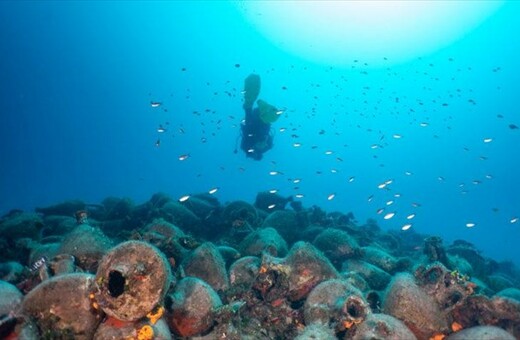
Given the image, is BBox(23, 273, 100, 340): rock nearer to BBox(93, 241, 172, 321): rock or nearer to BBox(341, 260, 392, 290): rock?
BBox(93, 241, 172, 321): rock

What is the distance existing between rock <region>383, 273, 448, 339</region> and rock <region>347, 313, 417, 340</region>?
748 mm

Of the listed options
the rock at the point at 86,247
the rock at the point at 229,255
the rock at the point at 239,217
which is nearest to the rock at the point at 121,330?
the rock at the point at 86,247

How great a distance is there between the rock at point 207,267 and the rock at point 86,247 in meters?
1.78

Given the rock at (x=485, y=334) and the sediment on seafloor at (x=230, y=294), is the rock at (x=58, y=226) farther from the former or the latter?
the rock at (x=485, y=334)

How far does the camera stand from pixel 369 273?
9.98 m

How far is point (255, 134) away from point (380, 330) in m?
Result: 19.8

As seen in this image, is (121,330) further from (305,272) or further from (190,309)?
(305,272)

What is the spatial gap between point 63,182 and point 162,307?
139843 millimetres

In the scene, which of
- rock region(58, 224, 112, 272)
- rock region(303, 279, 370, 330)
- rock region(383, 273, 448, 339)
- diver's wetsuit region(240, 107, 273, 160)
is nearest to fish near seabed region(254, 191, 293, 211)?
diver's wetsuit region(240, 107, 273, 160)

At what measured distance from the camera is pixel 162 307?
5383mm

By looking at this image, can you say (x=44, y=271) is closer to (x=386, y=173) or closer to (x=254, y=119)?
(x=254, y=119)

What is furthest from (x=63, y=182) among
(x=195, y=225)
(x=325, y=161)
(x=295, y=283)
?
(x=295, y=283)

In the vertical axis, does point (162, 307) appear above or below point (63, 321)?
above

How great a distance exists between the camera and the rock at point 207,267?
8070mm
